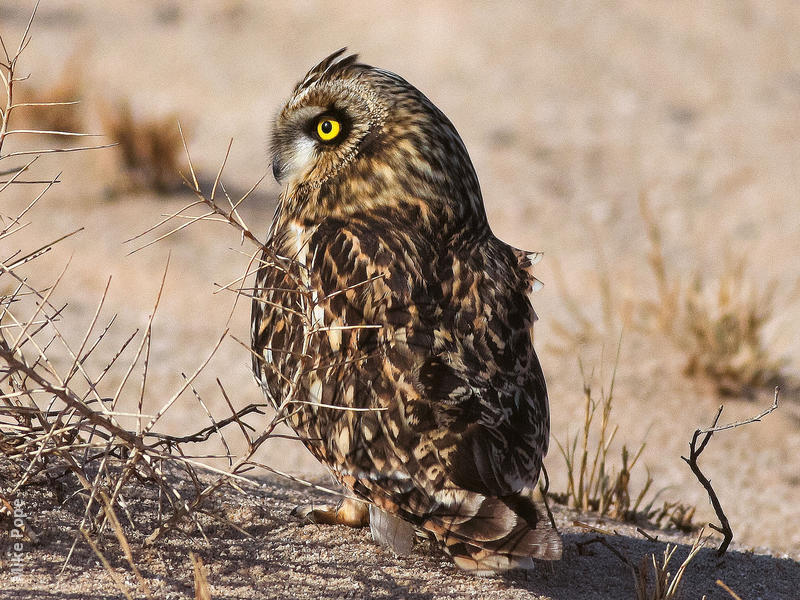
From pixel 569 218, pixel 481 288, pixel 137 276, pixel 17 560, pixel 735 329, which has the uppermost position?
pixel 569 218

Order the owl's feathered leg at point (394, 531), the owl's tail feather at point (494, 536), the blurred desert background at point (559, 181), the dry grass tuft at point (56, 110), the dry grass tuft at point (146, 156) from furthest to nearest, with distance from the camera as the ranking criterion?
the dry grass tuft at point (56, 110)
the dry grass tuft at point (146, 156)
the blurred desert background at point (559, 181)
the owl's feathered leg at point (394, 531)
the owl's tail feather at point (494, 536)

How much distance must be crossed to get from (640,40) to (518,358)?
8193 mm

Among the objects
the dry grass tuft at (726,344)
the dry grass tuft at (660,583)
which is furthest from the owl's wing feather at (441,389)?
the dry grass tuft at (726,344)

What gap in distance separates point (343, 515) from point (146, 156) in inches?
203

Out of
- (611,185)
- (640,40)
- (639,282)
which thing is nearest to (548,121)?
(611,185)

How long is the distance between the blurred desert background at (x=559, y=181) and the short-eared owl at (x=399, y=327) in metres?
1.55

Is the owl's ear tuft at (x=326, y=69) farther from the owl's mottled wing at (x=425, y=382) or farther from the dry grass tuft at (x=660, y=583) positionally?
the dry grass tuft at (x=660, y=583)

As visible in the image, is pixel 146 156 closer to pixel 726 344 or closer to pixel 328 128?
pixel 726 344

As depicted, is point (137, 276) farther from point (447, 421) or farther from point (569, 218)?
point (447, 421)

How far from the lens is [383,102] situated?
302 centimetres

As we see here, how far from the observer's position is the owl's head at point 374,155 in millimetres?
2977

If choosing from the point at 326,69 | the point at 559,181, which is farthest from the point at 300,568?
the point at 559,181

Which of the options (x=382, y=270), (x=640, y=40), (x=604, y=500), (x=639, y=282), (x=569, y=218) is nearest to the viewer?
(x=382, y=270)

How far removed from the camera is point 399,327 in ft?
8.66
